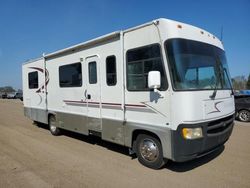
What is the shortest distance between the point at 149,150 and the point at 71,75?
3807mm

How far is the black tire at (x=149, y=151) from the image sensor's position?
17.3ft

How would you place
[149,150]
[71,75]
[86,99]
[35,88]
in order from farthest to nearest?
1. [35,88]
2. [71,75]
3. [86,99]
4. [149,150]

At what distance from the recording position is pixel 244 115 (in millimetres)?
12078

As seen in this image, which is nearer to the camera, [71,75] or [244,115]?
[71,75]

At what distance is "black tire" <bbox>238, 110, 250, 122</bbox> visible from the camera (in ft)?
39.3

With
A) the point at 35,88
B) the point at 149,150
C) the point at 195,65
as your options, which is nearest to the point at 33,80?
the point at 35,88

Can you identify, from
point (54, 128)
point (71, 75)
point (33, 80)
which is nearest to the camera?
point (71, 75)

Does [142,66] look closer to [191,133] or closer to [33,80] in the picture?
[191,133]

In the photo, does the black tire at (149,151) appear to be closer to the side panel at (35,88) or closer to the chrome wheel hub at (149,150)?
the chrome wheel hub at (149,150)

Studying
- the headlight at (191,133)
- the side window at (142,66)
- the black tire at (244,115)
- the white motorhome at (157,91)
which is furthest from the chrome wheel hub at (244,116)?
the side window at (142,66)

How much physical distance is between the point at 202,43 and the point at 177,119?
183cm

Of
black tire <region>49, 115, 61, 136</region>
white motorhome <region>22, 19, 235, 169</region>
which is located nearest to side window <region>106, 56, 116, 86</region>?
white motorhome <region>22, 19, 235, 169</region>

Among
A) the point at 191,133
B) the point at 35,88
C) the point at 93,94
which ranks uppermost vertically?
the point at 35,88

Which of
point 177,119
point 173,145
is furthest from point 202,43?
point 173,145
